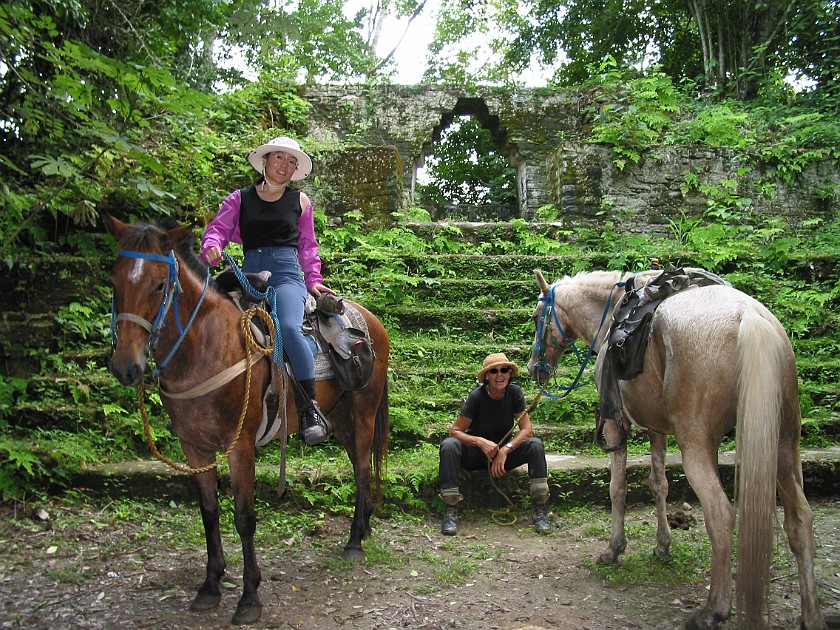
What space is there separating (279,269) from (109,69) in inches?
62.0

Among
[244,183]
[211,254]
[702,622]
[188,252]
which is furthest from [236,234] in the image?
[244,183]

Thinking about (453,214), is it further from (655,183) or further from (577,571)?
(577,571)

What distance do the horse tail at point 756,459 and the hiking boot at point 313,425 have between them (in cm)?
236

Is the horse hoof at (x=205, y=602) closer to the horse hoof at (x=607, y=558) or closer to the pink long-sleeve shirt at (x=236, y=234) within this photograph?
the pink long-sleeve shirt at (x=236, y=234)

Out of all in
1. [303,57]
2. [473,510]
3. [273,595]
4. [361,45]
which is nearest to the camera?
[273,595]

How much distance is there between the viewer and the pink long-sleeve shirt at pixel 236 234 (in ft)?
12.5

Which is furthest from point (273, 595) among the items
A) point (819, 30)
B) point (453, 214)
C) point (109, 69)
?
point (819, 30)

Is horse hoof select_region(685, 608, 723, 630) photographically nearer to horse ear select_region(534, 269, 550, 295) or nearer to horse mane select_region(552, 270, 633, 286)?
horse mane select_region(552, 270, 633, 286)

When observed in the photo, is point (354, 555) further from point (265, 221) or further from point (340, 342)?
point (265, 221)

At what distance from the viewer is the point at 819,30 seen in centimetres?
1268

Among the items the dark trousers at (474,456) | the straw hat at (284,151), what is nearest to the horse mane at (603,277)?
the dark trousers at (474,456)

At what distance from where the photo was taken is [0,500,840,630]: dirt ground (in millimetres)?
3301

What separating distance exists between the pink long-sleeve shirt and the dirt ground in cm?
197

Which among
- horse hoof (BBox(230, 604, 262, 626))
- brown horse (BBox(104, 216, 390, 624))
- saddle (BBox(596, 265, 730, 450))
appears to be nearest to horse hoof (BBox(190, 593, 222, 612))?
brown horse (BBox(104, 216, 390, 624))
